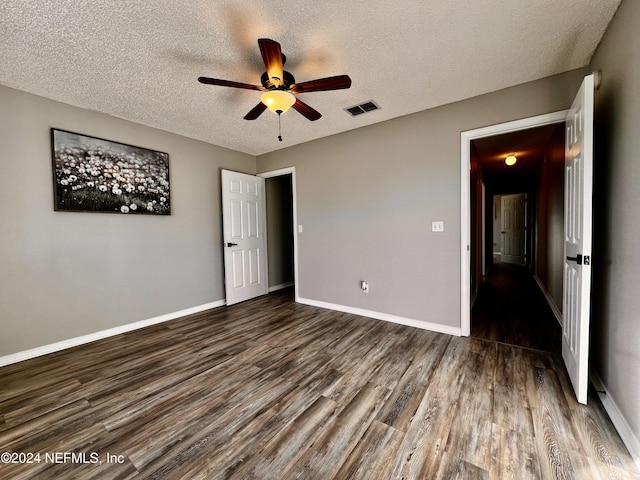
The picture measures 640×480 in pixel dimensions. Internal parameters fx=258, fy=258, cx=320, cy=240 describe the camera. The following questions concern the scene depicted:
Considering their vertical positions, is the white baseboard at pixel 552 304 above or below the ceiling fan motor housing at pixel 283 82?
below

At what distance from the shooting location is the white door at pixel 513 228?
7160mm

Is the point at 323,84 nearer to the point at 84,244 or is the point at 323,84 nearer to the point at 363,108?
the point at 363,108

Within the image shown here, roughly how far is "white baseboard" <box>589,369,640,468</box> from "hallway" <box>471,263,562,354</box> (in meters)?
0.63

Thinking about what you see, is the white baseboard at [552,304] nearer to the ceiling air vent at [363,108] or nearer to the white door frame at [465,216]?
the white door frame at [465,216]

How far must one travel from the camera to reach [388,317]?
3236mm

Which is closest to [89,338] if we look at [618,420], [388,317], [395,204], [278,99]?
[278,99]

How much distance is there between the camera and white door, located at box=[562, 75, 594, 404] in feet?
5.17

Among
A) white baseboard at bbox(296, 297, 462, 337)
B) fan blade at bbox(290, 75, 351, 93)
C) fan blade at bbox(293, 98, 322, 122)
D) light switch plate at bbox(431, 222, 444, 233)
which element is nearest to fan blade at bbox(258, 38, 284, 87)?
fan blade at bbox(290, 75, 351, 93)

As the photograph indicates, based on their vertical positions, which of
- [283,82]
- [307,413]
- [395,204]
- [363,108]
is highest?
[363,108]

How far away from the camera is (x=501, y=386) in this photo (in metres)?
1.87

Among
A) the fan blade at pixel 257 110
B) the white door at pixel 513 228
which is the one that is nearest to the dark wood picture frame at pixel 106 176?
the fan blade at pixel 257 110

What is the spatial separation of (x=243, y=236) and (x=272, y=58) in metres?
2.91

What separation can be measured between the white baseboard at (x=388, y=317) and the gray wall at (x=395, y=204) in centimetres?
5

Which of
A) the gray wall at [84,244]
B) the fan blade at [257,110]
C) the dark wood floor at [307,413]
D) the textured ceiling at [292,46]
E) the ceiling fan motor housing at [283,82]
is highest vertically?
the textured ceiling at [292,46]
